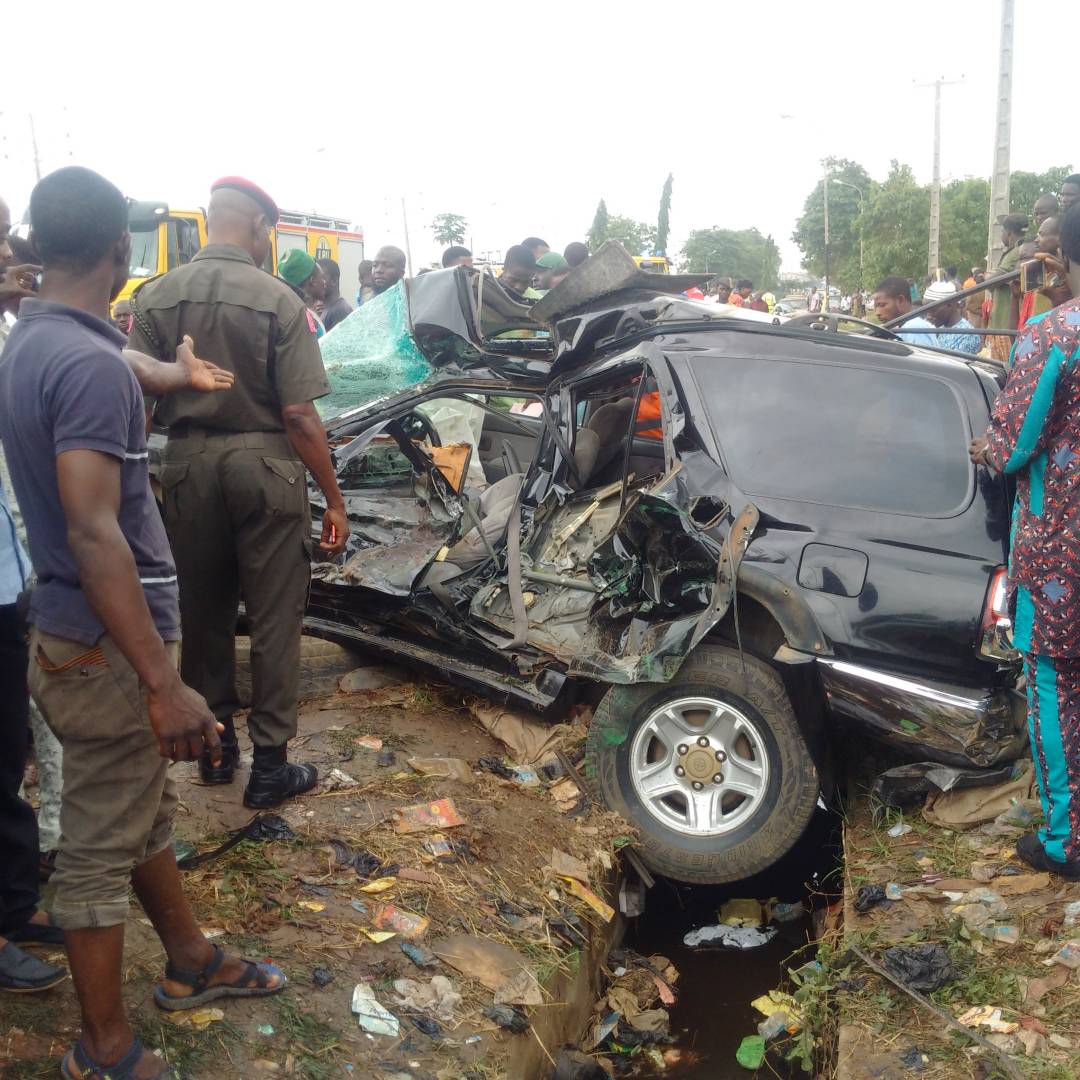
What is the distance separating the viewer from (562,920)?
359 cm

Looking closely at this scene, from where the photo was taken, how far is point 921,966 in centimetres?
305

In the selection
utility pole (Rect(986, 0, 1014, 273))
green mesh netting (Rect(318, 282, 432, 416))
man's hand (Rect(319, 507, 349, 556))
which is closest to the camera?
man's hand (Rect(319, 507, 349, 556))

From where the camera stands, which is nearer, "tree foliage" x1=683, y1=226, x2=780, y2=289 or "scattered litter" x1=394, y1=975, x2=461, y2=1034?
Result: "scattered litter" x1=394, y1=975, x2=461, y2=1034

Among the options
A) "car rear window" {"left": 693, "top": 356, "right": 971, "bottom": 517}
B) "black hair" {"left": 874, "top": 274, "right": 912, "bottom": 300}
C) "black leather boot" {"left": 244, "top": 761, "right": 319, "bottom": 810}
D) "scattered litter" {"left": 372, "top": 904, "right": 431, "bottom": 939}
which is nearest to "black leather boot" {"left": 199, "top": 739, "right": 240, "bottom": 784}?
"black leather boot" {"left": 244, "top": 761, "right": 319, "bottom": 810}

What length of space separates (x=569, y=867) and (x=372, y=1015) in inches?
44.0

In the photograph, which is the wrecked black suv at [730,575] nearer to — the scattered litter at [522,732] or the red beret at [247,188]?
the scattered litter at [522,732]

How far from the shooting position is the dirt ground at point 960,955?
8.98ft

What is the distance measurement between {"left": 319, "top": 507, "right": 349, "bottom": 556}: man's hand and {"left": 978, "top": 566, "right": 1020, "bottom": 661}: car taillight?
7.37 feet

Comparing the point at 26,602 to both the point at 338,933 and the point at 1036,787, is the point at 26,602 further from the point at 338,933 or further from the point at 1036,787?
the point at 1036,787

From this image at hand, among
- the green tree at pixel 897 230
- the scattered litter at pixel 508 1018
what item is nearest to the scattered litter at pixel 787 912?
the scattered litter at pixel 508 1018

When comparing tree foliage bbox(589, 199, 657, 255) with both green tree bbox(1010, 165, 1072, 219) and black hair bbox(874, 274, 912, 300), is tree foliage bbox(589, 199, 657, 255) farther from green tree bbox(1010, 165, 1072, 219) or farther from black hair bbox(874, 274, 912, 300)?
black hair bbox(874, 274, 912, 300)

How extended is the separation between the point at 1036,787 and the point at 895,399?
1.47 meters

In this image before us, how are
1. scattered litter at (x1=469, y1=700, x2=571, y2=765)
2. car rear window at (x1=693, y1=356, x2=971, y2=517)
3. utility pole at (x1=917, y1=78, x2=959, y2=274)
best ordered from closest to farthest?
car rear window at (x1=693, y1=356, x2=971, y2=517), scattered litter at (x1=469, y1=700, x2=571, y2=765), utility pole at (x1=917, y1=78, x2=959, y2=274)

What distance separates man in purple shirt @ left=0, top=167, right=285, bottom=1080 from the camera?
6.76ft
